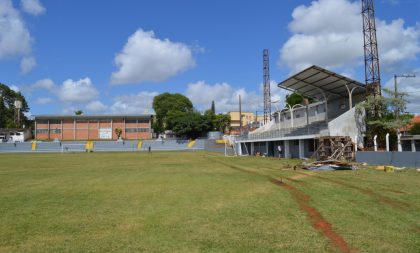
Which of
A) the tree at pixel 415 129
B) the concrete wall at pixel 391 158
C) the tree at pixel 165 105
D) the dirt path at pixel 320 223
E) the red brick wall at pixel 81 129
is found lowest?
the dirt path at pixel 320 223

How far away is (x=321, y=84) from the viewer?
4494 cm

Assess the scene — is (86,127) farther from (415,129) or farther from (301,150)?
(415,129)

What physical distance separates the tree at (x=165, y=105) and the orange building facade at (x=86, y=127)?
34.9 ft

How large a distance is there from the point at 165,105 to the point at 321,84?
82801 millimetres

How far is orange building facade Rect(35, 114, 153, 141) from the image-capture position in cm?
11262

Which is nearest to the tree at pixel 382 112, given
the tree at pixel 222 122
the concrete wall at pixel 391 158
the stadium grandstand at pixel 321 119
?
the stadium grandstand at pixel 321 119

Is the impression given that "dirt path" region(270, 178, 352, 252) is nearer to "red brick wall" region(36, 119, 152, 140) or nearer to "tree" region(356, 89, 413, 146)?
"tree" region(356, 89, 413, 146)

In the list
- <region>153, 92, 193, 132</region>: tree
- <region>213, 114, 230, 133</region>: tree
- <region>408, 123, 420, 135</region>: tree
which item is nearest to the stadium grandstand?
<region>408, 123, 420, 135</region>: tree

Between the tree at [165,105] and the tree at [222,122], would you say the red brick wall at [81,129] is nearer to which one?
the tree at [165,105]

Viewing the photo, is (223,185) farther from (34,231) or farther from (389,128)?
(389,128)

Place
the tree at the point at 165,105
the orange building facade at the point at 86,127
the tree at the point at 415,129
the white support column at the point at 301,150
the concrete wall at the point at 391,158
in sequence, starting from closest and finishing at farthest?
the concrete wall at the point at 391,158
the white support column at the point at 301,150
the tree at the point at 415,129
the orange building facade at the point at 86,127
the tree at the point at 165,105

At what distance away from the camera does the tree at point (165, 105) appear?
12275 centimetres

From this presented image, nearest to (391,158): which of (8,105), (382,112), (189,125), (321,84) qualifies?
(382,112)

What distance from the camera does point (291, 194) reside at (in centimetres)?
1423
